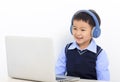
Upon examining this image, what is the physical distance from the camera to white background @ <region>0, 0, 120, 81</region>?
1944 mm

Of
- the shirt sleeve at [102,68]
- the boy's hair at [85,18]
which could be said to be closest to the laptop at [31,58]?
the shirt sleeve at [102,68]

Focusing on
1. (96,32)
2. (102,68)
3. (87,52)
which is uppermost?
(96,32)

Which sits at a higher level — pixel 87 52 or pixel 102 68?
pixel 87 52

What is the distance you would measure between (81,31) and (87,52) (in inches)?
6.0

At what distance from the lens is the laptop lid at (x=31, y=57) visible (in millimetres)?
1318

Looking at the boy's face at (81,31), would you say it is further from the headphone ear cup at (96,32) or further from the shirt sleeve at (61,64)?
the shirt sleeve at (61,64)

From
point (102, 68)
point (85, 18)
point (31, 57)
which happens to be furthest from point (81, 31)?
point (31, 57)

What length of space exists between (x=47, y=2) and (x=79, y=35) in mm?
379

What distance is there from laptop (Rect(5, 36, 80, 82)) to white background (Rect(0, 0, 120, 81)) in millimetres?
502

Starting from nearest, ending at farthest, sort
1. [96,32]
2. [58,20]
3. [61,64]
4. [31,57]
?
1. [31,57]
2. [96,32]
3. [61,64]
4. [58,20]

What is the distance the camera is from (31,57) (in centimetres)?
137

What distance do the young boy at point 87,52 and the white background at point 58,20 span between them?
0.23 meters

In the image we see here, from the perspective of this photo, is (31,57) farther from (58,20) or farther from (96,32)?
(58,20)

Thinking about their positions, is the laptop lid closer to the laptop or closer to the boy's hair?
the laptop
